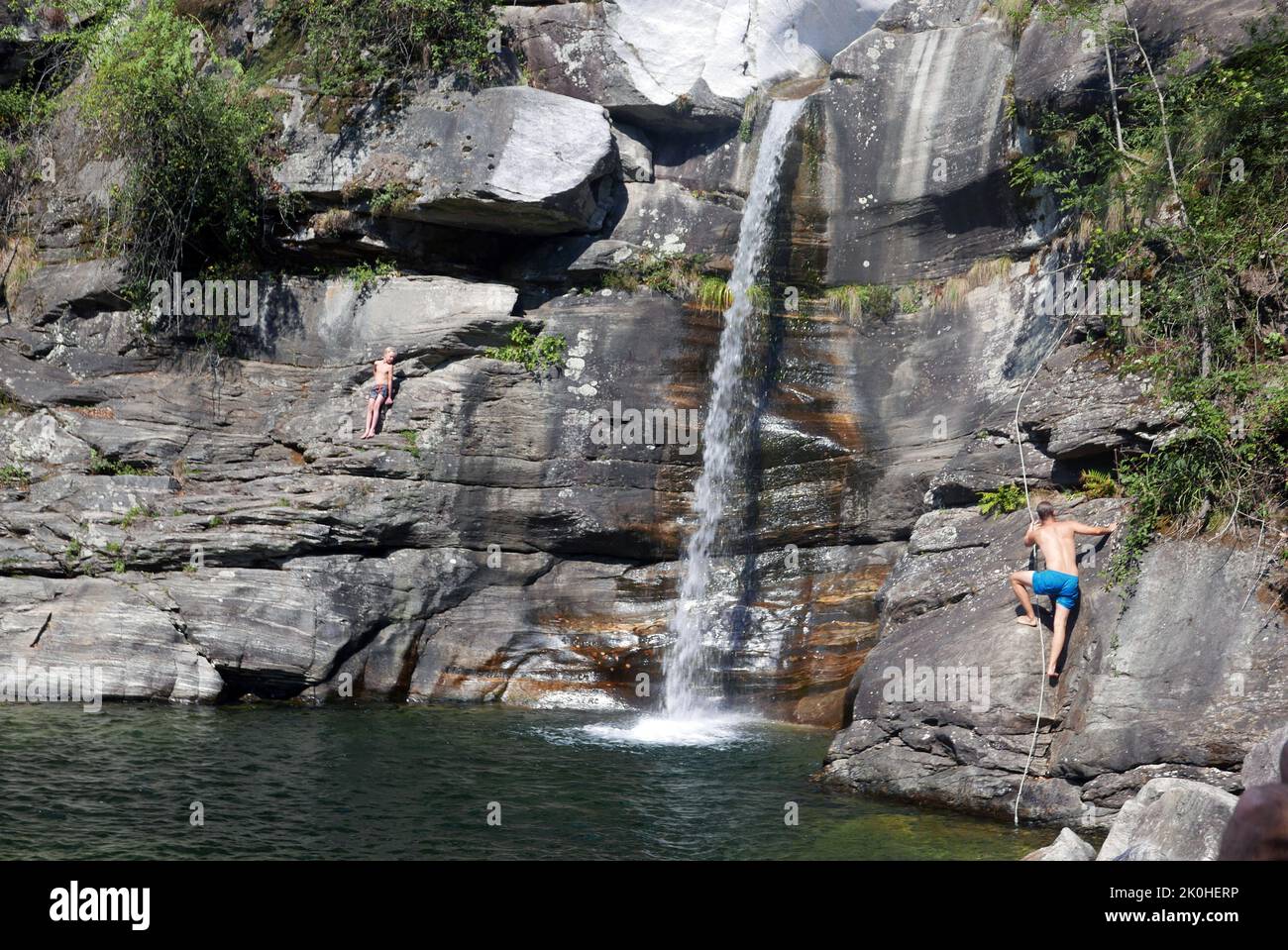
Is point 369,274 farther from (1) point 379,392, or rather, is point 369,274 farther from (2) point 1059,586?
(2) point 1059,586

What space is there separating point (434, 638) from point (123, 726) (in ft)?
12.2

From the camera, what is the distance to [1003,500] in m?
11.0

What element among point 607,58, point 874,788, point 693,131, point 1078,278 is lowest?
point 874,788

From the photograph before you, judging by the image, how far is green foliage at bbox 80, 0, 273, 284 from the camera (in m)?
15.2

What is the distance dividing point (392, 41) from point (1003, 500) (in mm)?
11279

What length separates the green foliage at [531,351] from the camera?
14.5 meters

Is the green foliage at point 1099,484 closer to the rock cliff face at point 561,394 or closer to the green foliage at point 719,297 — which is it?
the rock cliff face at point 561,394

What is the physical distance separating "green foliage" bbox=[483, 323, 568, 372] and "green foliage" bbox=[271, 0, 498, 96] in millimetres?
4167

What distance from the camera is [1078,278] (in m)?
11.9

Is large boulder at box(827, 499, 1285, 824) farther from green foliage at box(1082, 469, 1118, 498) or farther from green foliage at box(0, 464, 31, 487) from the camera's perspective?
green foliage at box(0, 464, 31, 487)

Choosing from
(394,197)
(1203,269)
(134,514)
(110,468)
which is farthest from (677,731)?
(394,197)

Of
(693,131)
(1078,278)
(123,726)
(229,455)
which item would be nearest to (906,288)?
(1078,278)

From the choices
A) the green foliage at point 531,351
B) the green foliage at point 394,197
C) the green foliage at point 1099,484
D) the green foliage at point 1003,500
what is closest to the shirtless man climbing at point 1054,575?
the green foliage at point 1099,484
